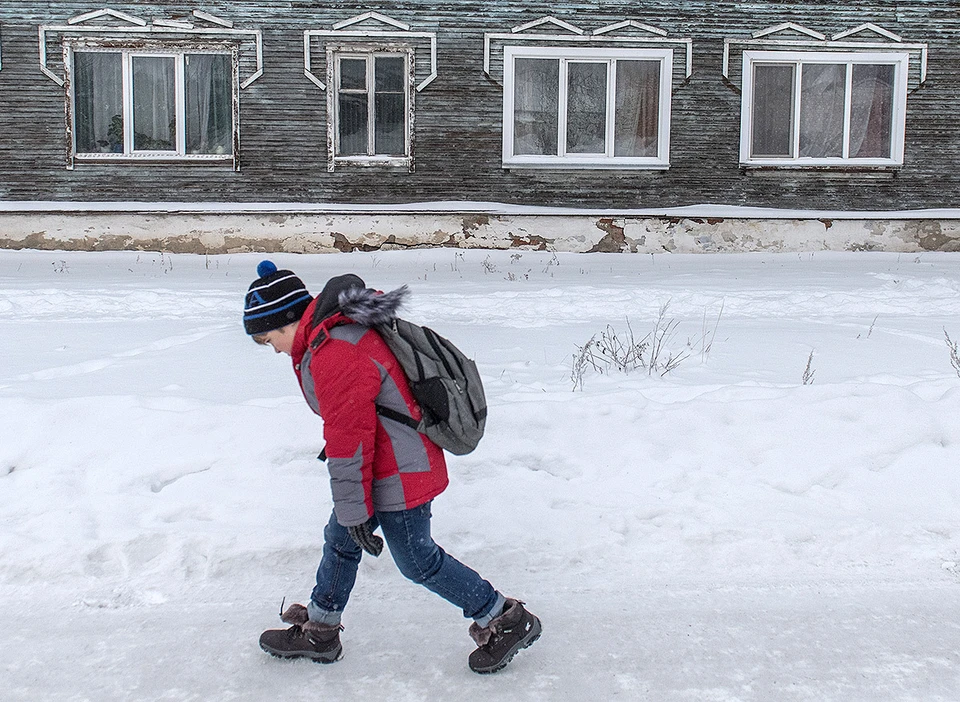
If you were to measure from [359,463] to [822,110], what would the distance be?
13.5 meters

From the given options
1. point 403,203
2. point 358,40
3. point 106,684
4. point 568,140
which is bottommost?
point 106,684

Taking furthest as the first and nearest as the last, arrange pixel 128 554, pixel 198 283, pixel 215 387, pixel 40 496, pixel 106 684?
pixel 198 283
pixel 215 387
pixel 40 496
pixel 128 554
pixel 106 684

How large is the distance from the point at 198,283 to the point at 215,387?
5.22 meters

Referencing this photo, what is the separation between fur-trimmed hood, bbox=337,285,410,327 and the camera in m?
2.67

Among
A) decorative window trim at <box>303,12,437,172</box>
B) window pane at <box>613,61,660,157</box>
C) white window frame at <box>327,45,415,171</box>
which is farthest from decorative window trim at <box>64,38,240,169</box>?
window pane at <box>613,61,660,157</box>

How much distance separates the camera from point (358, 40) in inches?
531

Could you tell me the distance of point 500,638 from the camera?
2.90 metres

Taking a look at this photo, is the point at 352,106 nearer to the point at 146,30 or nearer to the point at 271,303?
the point at 146,30

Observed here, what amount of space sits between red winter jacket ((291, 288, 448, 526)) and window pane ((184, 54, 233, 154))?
11.6m

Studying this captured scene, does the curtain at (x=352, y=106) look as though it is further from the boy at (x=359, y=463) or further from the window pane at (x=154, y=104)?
the boy at (x=359, y=463)

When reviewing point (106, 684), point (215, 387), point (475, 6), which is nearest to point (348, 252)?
point (475, 6)

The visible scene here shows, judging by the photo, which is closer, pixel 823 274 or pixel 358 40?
pixel 823 274

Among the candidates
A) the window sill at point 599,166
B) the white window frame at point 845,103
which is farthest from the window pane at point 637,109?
the white window frame at point 845,103

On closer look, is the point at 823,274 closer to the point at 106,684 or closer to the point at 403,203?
the point at 403,203
